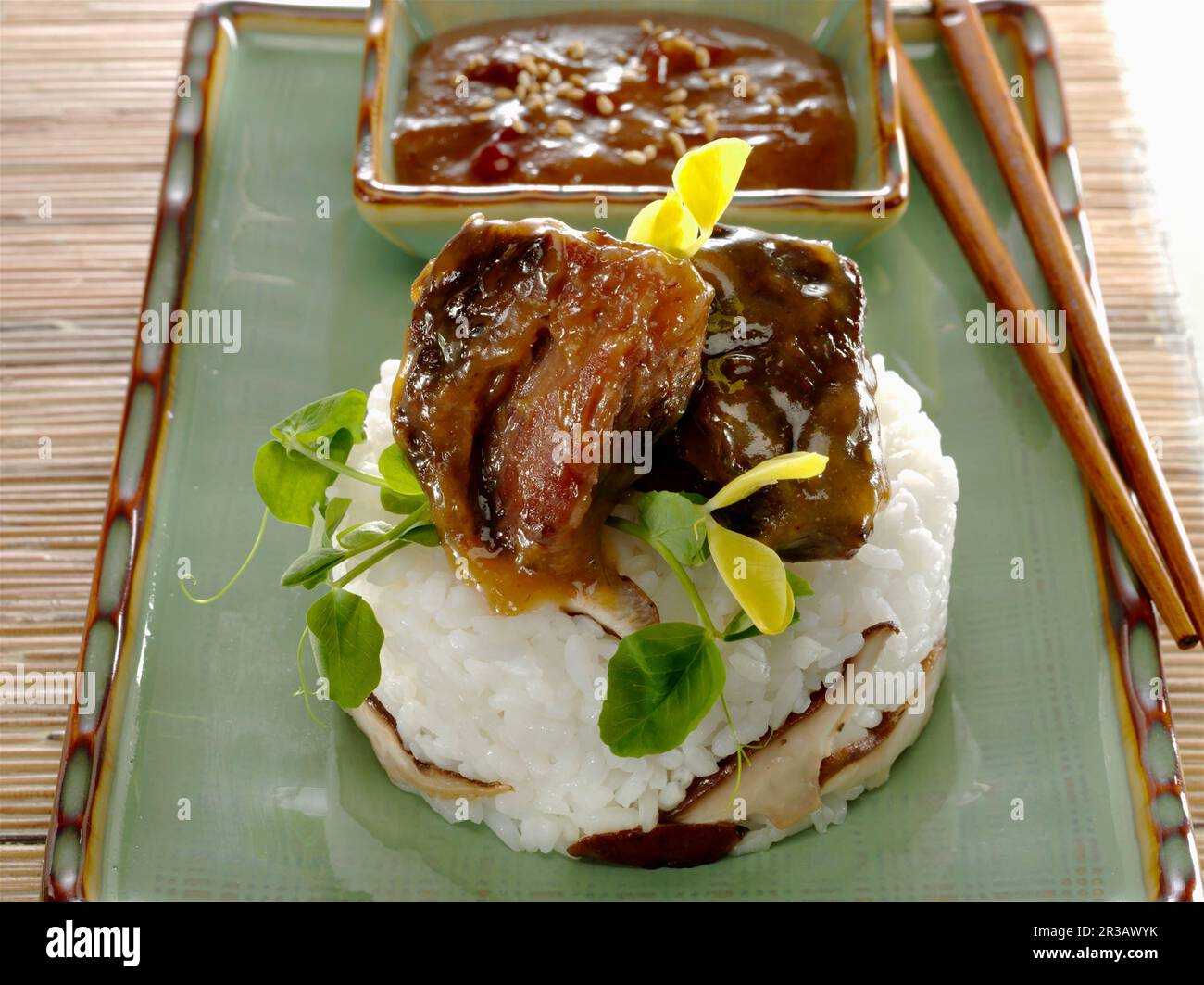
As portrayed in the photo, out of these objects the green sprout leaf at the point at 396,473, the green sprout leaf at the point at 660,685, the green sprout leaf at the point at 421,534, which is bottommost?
the green sprout leaf at the point at 660,685

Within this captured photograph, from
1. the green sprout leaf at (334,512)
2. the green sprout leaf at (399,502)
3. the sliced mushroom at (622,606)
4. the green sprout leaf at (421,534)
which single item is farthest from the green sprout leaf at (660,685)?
the green sprout leaf at (334,512)

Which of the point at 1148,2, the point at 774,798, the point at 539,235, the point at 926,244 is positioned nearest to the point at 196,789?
the point at 774,798

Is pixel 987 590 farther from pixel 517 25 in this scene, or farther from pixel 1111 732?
pixel 517 25

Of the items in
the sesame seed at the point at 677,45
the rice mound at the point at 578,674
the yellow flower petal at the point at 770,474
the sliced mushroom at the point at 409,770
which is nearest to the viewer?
the yellow flower petal at the point at 770,474

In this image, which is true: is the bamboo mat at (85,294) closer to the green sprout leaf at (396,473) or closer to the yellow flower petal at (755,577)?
the green sprout leaf at (396,473)

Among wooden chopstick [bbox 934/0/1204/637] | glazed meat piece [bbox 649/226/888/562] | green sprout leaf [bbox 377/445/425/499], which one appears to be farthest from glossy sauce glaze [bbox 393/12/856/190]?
green sprout leaf [bbox 377/445/425/499]

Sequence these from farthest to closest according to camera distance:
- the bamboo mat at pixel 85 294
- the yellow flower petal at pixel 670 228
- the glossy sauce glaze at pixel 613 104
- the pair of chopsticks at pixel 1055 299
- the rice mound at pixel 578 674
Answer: the glossy sauce glaze at pixel 613 104, the bamboo mat at pixel 85 294, the pair of chopsticks at pixel 1055 299, the rice mound at pixel 578 674, the yellow flower petal at pixel 670 228

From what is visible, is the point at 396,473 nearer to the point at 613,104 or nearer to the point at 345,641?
the point at 345,641
